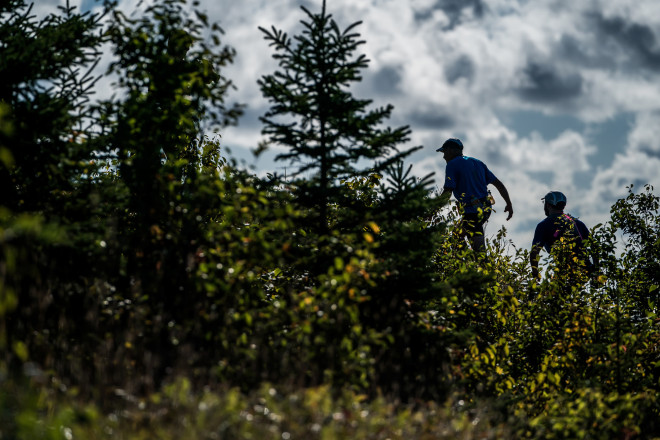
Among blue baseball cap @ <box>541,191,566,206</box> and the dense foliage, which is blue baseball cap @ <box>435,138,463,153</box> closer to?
blue baseball cap @ <box>541,191,566,206</box>

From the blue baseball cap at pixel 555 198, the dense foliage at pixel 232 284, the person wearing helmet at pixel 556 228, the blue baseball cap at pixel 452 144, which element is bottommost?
the dense foliage at pixel 232 284

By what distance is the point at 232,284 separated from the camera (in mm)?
5246

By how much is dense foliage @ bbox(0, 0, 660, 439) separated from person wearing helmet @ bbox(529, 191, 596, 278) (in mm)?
2005

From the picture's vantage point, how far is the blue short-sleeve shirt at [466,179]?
9797mm

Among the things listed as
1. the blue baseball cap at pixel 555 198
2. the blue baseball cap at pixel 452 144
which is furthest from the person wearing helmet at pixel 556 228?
the blue baseball cap at pixel 452 144

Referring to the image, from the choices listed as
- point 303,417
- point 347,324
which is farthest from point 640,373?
point 303,417

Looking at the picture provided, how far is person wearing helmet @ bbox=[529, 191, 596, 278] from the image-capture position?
31.2 feet

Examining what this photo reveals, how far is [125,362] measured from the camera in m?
4.80

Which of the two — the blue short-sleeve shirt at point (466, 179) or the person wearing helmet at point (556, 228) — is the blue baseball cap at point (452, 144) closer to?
the blue short-sleeve shirt at point (466, 179)

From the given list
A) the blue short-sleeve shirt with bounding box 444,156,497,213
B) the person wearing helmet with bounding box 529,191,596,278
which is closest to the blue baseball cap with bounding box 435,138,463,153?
the blue short-sleeve shirt with bounding box 444,156,497,213

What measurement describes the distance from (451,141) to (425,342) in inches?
185

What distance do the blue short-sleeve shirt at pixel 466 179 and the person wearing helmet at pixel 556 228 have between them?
0.94 m

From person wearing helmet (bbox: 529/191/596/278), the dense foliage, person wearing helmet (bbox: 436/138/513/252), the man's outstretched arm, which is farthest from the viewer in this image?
the man's outstretched arm

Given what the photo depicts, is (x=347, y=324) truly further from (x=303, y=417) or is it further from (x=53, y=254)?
(x=53, y=254)
